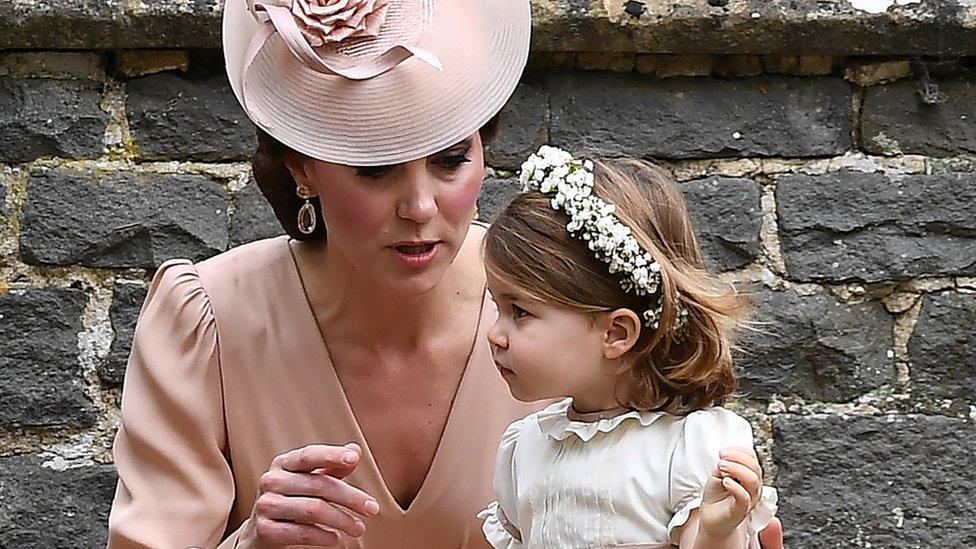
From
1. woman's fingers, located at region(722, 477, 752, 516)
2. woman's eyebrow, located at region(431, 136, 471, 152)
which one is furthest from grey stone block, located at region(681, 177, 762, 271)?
woman's fingers, located at region(722, 477, 752, 516)

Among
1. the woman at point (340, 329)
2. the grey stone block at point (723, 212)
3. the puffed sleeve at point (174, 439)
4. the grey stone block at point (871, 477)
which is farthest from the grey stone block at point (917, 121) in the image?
the puffed sleeve at point (174, 439)

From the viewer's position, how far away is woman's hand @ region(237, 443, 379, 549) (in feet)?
5.50

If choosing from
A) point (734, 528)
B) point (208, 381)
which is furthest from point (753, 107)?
point (734, 528)

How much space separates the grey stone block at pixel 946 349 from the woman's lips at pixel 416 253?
110 centimetres

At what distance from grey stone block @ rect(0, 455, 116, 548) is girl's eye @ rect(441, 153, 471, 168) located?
3.51 feet

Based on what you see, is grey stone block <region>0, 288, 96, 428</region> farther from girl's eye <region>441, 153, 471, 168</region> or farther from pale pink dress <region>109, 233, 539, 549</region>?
girl's eye <region>441, 153, 471, 168</region>

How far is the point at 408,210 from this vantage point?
5.85 feet

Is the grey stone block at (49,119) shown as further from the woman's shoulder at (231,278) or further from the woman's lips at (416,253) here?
the woman's lips at (416,253)

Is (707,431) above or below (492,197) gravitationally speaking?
above

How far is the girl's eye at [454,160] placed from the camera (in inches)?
71.5

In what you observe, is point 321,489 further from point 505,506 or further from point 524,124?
point 524,124

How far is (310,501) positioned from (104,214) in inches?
41.0

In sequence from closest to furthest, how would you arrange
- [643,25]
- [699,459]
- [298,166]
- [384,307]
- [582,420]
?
1. [699,459]
2. [582,420]
3. [298,166]
4. [384,307]
5. [643,25]

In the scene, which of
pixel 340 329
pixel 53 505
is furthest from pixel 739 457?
pixel 53 505
